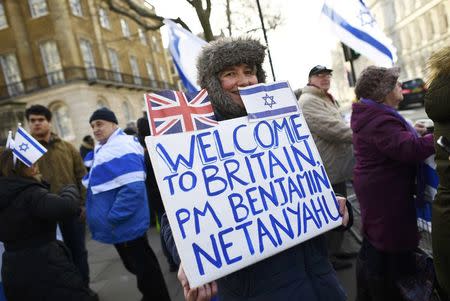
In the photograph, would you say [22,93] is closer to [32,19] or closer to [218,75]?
[32,19]

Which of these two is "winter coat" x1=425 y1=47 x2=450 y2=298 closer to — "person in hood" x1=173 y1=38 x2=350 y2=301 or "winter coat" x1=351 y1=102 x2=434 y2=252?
"person in hood" x1=173 y1=38 x2=350 y2=301

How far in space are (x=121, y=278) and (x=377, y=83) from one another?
3767 mm

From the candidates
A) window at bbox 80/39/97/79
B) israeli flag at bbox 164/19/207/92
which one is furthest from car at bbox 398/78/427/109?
window at bbox 80/39/97/79

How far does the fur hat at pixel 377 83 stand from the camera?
2.47m

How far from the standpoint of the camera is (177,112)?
59.4 inches

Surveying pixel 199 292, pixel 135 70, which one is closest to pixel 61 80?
pixel 135 70

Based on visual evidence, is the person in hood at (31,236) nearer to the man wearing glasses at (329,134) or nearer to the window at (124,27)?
the man wearing glasses at (329,134)

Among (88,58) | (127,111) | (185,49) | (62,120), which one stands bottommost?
(185,49)

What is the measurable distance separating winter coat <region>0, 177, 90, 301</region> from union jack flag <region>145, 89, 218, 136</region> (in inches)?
58.4

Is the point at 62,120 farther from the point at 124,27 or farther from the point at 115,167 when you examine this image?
the point at 115,167

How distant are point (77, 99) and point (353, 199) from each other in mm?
21719

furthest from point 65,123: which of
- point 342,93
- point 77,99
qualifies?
point 342,93

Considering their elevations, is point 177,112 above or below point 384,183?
above

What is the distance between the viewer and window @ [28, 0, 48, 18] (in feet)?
78.3
